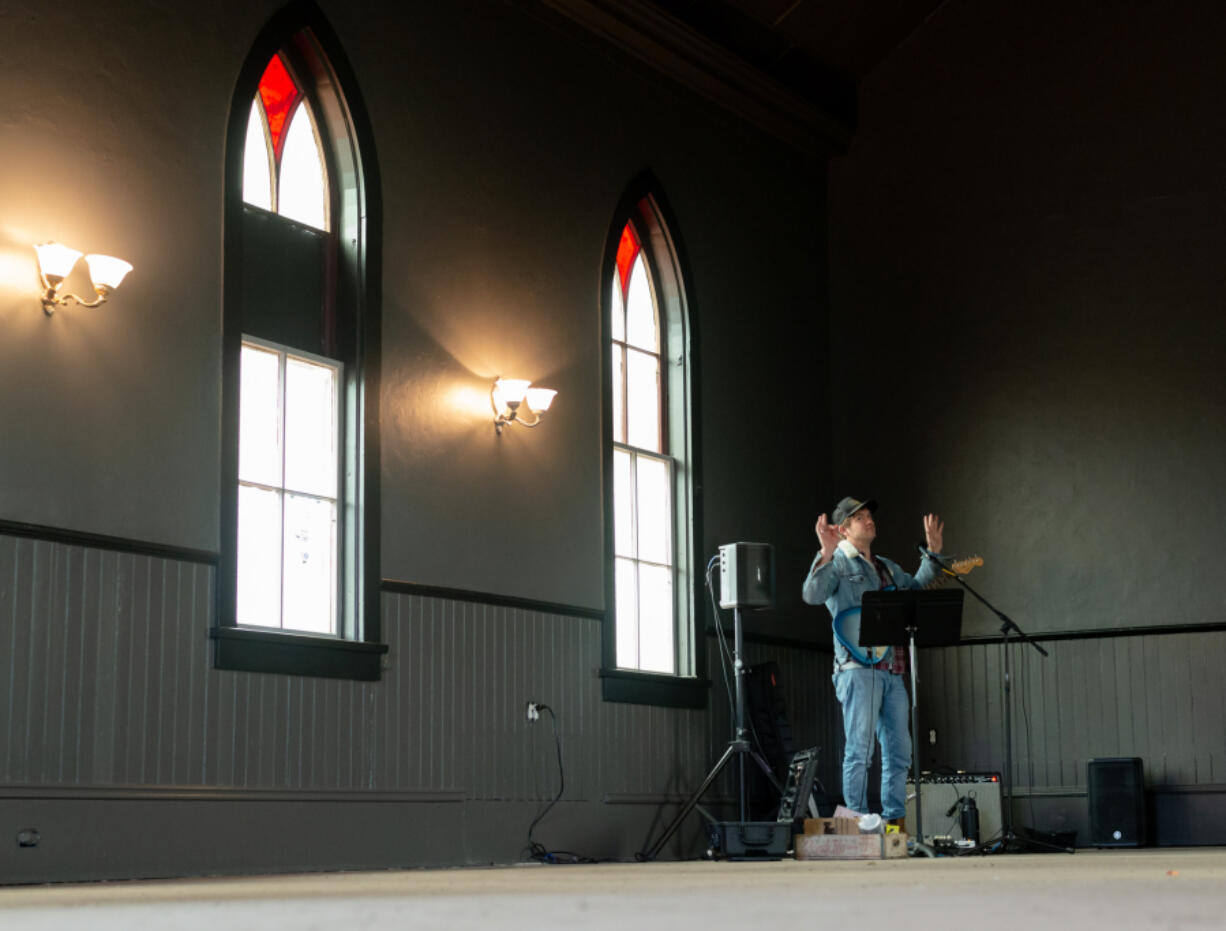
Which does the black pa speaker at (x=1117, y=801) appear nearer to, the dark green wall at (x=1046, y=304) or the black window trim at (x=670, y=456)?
the dark green wall at (x=1046, y=304)

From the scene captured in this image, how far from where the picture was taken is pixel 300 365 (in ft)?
22.0

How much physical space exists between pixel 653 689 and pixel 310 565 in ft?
7.46

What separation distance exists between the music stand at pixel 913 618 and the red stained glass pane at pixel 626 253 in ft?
9.70

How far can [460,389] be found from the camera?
24.0 feet

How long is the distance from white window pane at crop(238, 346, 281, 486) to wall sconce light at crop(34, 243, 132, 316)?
0.74m

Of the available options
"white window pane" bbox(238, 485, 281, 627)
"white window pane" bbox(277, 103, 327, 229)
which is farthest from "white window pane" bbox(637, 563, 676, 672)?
"white window pane" bbox(277, 103, 327, 229)

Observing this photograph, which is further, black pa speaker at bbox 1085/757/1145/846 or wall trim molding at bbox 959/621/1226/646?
wall trim molding at bbox 959/621/1226/646

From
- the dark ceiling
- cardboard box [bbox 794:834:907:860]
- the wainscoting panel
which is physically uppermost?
the dark ceiling

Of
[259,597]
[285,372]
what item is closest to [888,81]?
[285,372]

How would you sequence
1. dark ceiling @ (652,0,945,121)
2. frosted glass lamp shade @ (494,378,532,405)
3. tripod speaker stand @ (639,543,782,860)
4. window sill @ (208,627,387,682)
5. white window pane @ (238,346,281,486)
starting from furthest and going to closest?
dark ceiling @ (652,0,945,121) < tripod speaker stand @ (639,543,782,860) < frosted glass lamp shade @ (494,378,532,405) < white window pane @ (238,346,281,486) < window sill @ (208,627,387,682)

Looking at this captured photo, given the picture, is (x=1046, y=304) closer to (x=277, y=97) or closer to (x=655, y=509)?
(x=655, y=509)

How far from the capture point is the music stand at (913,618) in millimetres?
6254

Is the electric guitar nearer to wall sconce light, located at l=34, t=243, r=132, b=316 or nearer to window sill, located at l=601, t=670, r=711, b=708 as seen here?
window sill, located at l=601, t=670, r=711, b=708

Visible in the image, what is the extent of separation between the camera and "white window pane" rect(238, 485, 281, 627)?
20.5 ft
